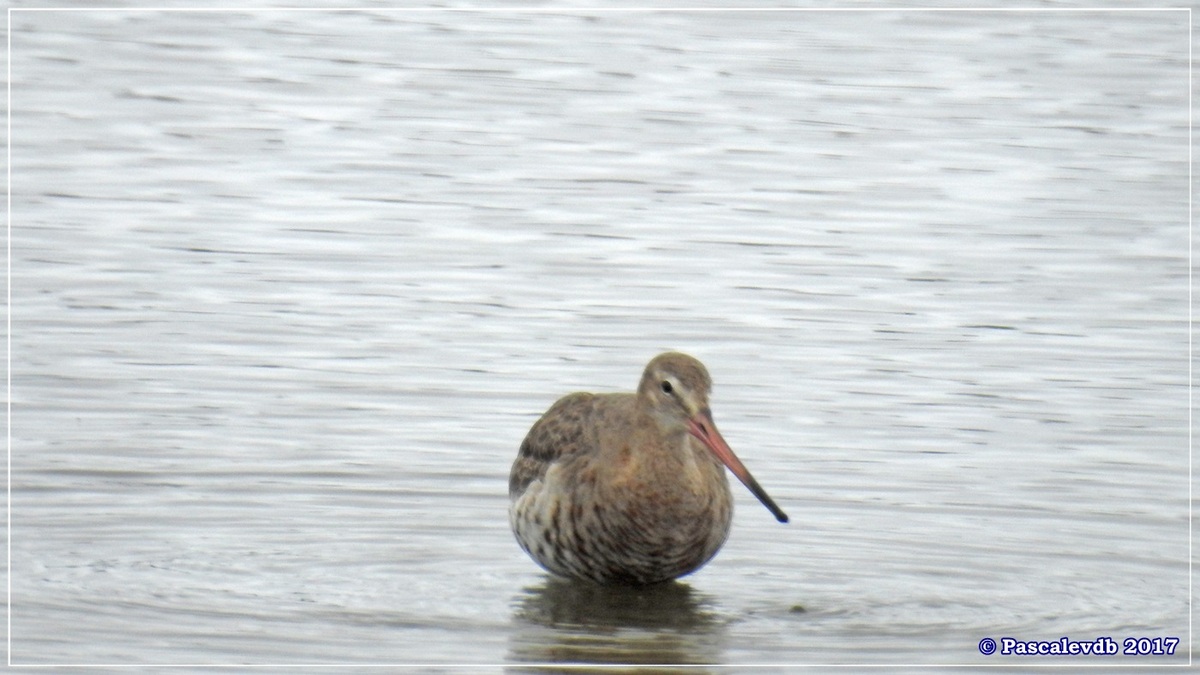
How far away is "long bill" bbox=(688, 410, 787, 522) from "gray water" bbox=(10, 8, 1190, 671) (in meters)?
0.46

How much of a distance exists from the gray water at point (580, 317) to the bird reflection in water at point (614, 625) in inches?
1.4

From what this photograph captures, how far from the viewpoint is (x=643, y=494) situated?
360 inches

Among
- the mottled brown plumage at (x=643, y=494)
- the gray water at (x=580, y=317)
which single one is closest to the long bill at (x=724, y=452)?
the mottled brown plumage at (x=643, y=494)

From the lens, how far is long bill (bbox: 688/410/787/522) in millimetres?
8906

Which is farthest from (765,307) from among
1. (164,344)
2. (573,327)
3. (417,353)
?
(164,344)

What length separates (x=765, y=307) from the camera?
1421 centimetres

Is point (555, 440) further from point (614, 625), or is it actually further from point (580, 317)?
point (580, 317)

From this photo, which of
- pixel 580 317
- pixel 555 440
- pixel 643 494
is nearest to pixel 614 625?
pixel 643 494

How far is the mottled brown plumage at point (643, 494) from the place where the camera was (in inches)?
361

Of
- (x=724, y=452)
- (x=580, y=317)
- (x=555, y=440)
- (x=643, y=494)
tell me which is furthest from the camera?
(x=580, y=317)

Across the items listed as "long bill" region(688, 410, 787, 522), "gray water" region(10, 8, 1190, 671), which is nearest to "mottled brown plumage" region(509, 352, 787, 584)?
"long bill" region(688, 410, 787, 522)

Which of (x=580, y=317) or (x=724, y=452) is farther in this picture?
(x=580, y=317)

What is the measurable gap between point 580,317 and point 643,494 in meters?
4.87

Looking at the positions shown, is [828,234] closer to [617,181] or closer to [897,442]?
[617,181]
